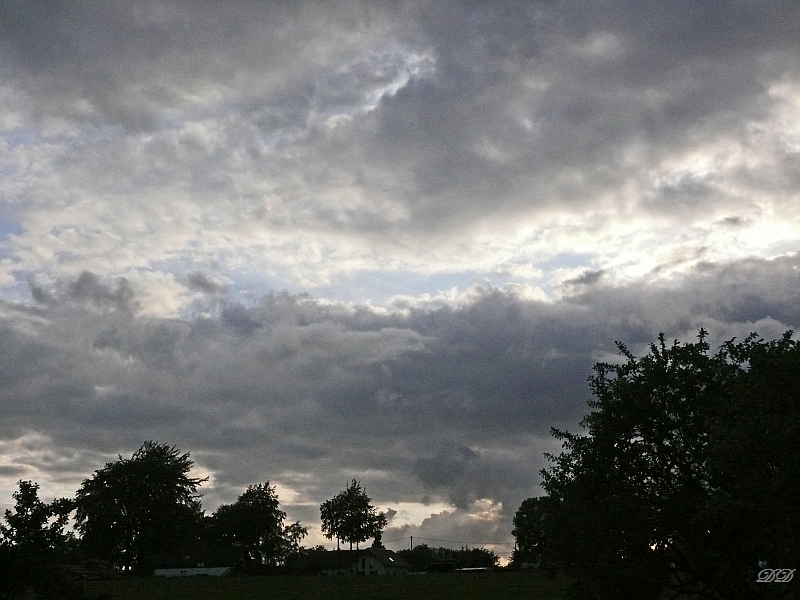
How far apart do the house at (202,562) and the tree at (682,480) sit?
115m

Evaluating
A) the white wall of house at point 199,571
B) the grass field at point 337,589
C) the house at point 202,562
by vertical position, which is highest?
the house at point 202,562

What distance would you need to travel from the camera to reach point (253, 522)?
159000 millimetres

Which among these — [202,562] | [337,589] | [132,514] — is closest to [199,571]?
[202,562]

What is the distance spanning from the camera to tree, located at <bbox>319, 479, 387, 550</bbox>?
165500 millimetres

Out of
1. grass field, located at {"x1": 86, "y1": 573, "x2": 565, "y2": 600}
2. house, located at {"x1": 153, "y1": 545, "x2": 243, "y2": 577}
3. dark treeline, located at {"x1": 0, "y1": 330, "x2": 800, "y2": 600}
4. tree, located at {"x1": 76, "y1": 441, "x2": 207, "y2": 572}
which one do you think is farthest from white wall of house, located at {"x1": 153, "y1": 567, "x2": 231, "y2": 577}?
dark treeline, located at {"x1": 0, "y1": 330, "x2": 800, "y2": 600}

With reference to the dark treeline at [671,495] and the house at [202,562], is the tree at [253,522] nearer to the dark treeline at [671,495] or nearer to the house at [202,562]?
the house at [202,562]

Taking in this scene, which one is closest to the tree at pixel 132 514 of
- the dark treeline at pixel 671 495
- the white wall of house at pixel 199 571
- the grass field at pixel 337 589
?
the white wall of house at pixel 199 571

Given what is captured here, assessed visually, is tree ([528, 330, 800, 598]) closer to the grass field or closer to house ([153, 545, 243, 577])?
the grass field

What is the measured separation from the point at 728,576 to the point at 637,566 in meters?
3.51

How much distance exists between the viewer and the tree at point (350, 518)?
16550cm

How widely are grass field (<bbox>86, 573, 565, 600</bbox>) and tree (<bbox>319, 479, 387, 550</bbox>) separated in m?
70.3

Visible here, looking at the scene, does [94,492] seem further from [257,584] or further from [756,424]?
[756,424]

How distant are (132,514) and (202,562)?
1232 inches

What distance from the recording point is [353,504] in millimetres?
166125
